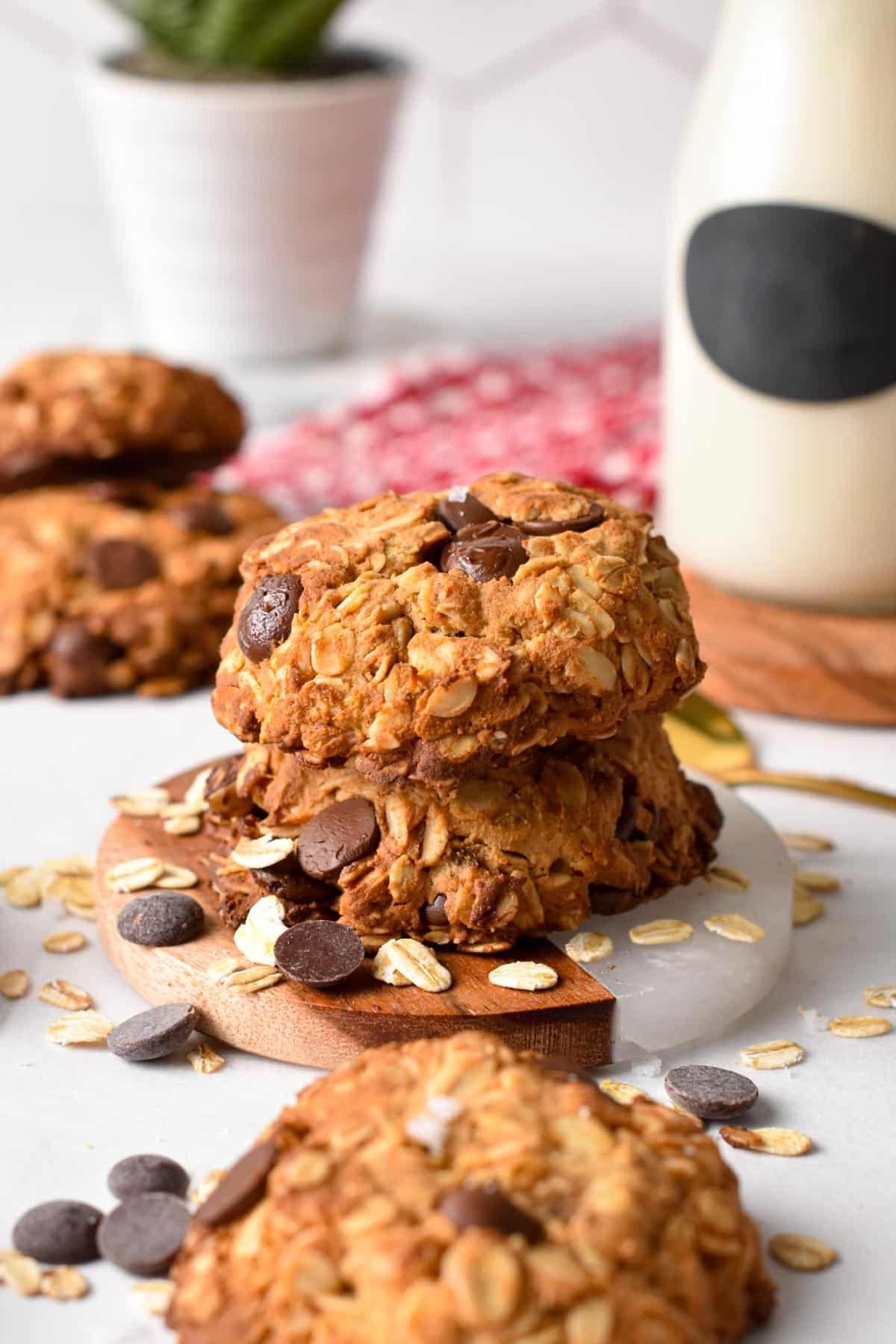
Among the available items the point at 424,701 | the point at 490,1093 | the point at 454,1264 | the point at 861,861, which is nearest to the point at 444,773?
the point at 424,701

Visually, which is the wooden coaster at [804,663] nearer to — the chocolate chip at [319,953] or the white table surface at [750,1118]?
the white table surface at [750,1118]

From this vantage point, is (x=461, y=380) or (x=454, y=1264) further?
(x=461, y=380)

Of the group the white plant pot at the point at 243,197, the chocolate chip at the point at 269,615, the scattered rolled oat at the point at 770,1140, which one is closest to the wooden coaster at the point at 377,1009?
the scattered rolled oat at the point at 770,1140

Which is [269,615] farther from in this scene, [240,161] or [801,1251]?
[240,161]

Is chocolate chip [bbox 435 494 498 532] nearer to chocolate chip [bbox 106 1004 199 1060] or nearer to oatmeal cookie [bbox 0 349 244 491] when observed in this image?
chocolate chip [bbox 106 1004 199 1060]

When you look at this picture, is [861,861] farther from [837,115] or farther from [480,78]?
[480,78]

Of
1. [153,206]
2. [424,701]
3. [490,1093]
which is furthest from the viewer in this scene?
[153,206]
